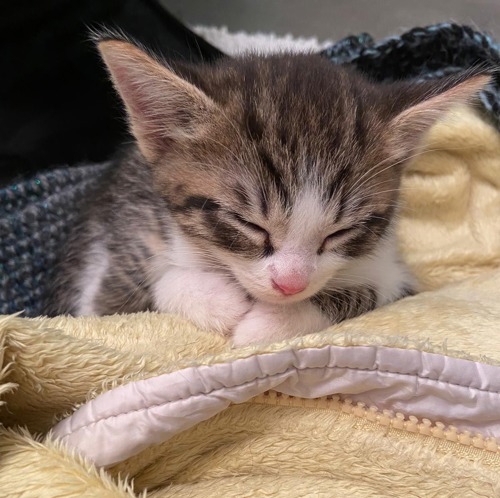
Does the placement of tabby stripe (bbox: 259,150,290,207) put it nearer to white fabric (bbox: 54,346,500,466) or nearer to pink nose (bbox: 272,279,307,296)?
pink nose (bbox: 272,279,307,296)

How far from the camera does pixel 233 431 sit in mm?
958

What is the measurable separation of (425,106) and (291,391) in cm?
57

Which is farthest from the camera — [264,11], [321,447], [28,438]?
[264,11]

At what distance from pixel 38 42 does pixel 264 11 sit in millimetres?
807

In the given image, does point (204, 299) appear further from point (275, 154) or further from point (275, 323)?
point (275, 154)

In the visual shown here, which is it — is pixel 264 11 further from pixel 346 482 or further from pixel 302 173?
pixel 346 482

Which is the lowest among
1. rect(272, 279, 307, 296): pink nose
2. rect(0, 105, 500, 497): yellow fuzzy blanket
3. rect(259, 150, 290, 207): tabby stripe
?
rect(0, 105, 500, 497): yellow fuzzy blanket

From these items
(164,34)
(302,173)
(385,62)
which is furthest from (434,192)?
(164,34)

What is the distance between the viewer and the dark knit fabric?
1570mm

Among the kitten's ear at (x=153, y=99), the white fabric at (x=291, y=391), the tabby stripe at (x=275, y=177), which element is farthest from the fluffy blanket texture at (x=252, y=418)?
the kitten's ear at (x=153, y=99)

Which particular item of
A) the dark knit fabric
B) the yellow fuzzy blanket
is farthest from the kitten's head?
the dark knit fabric

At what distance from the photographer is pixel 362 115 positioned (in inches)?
45.1

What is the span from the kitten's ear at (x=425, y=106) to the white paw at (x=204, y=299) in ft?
1.36

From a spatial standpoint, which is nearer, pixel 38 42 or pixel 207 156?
pixel 207 156
